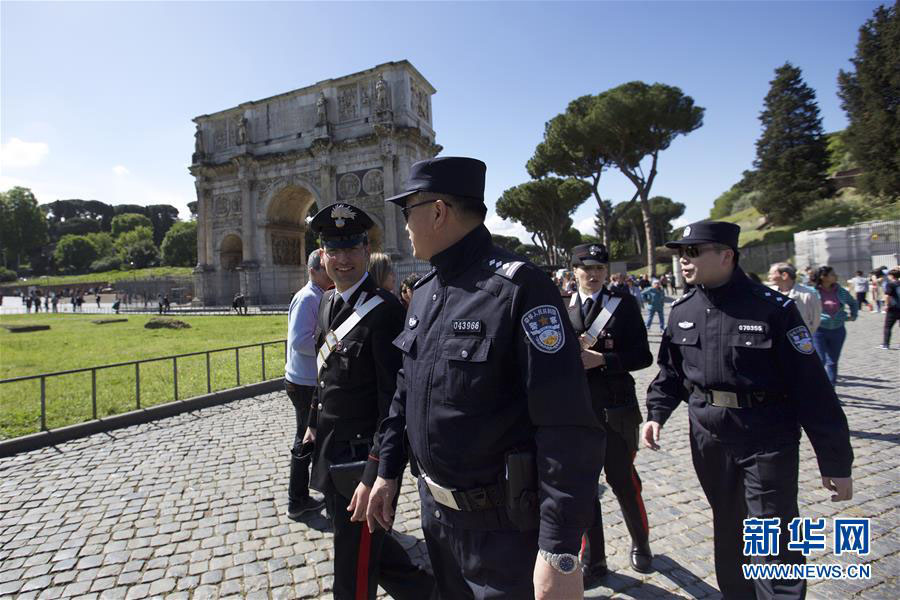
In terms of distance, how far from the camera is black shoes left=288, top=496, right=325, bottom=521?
3.90 m

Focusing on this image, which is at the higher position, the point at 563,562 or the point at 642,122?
the point at 642,122

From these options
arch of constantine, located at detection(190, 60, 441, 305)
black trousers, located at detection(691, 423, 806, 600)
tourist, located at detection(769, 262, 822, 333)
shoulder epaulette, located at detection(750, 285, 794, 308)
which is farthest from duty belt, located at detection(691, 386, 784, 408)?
arch of constantine, located at detection(190, 60, 441, 305)

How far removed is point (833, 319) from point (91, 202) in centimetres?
12683

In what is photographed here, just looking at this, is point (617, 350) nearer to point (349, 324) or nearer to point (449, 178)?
point (349, 324)

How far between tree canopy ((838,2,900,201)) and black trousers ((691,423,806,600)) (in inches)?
1571

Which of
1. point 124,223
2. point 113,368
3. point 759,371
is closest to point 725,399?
point 759,371

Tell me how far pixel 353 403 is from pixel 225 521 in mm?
2296

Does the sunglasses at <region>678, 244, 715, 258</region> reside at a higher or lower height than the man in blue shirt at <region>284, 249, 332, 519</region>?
higher

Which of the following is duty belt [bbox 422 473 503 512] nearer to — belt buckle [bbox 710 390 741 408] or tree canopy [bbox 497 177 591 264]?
belt buckle [bbox 710 390 741 408]

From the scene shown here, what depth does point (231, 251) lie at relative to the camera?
118 ft

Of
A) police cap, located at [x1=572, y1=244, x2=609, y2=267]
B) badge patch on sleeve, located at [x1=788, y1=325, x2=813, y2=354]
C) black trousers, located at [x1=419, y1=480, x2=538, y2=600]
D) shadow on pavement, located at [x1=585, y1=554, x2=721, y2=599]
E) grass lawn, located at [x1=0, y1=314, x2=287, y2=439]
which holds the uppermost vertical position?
police cap, located at [x1=572, y1=244, x2=609, y2=267]

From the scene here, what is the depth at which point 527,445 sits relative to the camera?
1.65 metres

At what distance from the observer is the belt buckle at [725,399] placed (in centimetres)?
238

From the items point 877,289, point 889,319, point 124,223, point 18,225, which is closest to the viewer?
point 889,319
